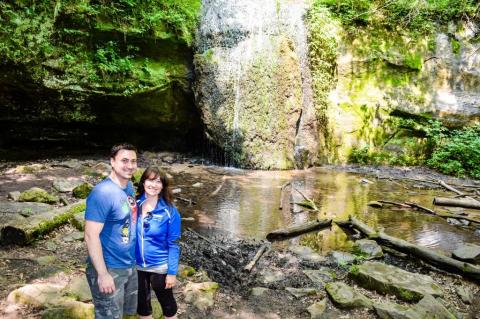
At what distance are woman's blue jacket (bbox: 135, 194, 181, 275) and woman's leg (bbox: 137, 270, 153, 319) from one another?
0.10 m

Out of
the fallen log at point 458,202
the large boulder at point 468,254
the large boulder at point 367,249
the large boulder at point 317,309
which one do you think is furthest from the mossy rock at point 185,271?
the fallen log at point 458,202

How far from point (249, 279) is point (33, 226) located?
277cm

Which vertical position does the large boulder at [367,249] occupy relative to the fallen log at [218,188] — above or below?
below

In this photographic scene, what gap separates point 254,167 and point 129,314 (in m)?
8.95

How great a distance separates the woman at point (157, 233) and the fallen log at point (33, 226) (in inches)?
99.2

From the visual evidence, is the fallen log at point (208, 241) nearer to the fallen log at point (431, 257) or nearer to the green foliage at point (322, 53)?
the fallen log at point (431, 257)

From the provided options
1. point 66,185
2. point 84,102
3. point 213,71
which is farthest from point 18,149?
point 213,71

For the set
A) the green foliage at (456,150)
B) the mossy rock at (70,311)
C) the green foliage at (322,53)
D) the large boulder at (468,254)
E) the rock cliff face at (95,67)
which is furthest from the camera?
the green foliage at (322,53)

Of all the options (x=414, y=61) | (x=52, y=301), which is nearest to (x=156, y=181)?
(x=52, y=301)

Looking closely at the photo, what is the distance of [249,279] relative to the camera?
438 cm

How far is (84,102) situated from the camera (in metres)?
11.2

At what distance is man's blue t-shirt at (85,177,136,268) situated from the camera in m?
2.28

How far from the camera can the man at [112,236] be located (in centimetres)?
228

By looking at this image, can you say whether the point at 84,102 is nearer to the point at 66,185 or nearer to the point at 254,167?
the point at 66,185
